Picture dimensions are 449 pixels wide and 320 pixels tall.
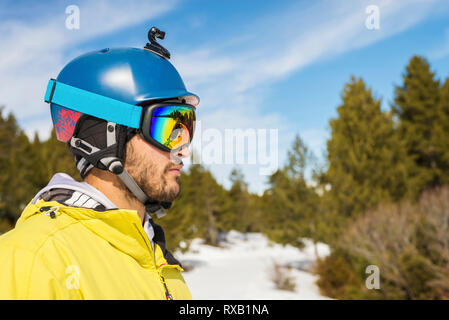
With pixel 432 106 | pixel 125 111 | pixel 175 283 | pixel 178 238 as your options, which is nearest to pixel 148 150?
pixel 125 111

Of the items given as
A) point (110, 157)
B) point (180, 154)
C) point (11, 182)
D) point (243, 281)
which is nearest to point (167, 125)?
point (180, 154)

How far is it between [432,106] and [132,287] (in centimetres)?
3684

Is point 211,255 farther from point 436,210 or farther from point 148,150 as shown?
point 148,150

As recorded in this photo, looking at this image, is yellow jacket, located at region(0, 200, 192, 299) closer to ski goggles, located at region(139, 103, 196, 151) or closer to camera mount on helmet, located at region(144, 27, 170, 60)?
ski goggles, located at region(139, 103, 196, 151)

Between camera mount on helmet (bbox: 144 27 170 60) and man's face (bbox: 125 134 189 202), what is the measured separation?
0.74 meters

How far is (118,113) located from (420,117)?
116 ft

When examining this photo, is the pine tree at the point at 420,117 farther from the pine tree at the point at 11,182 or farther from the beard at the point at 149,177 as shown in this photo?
the pine tree at the point at 11,182

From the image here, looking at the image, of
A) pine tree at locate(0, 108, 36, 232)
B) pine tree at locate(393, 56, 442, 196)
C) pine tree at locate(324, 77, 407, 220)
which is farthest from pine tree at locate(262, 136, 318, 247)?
pine tree at locate(0, 108, 36, 232)

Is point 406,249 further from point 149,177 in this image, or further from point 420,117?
point 420,117

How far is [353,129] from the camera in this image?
27656 millimetres

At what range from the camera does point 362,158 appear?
84.8ft

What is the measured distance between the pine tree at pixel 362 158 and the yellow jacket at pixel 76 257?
24238mm

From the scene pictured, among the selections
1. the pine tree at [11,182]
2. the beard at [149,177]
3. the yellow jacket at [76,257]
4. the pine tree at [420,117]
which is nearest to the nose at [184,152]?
the beard at [149,177]

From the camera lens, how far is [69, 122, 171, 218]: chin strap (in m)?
1.98
